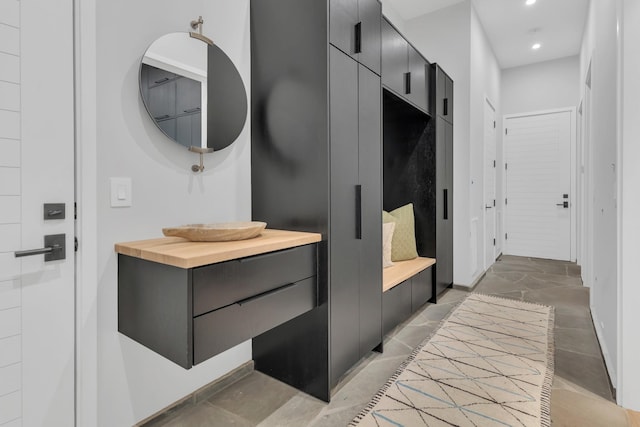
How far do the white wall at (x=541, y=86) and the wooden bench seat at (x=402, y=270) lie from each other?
13.4 feet

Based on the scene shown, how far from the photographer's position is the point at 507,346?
246 cm

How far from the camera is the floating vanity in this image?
1.18 meters

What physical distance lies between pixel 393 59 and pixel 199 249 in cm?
213

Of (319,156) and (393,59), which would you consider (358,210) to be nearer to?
(319,156)

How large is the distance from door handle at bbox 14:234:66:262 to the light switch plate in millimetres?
227

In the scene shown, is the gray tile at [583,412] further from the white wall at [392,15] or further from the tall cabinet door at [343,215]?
the white wall at [392,15]

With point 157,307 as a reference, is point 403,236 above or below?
above

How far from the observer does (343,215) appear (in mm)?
1911

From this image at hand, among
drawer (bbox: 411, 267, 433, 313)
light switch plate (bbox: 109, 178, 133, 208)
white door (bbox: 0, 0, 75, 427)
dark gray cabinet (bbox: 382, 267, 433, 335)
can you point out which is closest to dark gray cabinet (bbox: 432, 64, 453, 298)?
drawer (bbox: 411, 267, 433, 313)

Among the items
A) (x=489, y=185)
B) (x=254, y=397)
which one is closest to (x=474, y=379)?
(x=254, y=397)

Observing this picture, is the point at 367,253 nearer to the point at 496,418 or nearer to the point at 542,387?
the point at 496,418

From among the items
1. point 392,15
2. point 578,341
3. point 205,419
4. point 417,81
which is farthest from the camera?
point 392,15

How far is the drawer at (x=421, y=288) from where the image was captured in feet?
9.83

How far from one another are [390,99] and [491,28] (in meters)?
2.74
